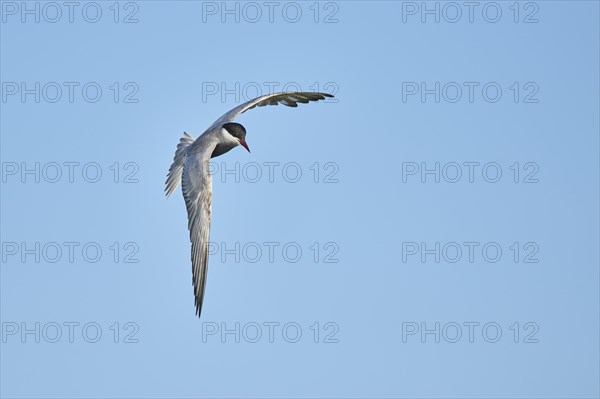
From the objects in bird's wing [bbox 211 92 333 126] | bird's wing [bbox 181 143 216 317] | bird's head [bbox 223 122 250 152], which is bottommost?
bird's wing [bbox 181 143 216 317]

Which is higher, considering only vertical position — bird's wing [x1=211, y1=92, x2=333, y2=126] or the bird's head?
bird's wing [x1=211, y1=92, x2=333, y2=126]

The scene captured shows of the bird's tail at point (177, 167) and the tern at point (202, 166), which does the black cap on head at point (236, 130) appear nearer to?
the tern at point (202, 166)

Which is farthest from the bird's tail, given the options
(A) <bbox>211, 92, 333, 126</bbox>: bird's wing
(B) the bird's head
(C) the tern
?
(B) the bird's head

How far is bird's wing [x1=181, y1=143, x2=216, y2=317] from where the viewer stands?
26.0 meters

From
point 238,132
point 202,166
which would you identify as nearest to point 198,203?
point 202,166

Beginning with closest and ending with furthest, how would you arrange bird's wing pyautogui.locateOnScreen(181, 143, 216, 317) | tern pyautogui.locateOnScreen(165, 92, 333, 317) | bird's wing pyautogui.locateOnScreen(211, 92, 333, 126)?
bird's wing pyautogui.locateOnScreen(181, 143, 216, 317)
tern pyautogui.locateOnScreen(165, 92, 333, 317)
bird's wing pyautogui.locateOnScreen(211, 92, 333, 126)

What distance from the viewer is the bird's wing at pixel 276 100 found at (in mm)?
30281

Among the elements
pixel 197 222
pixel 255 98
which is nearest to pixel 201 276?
pixel 197 222

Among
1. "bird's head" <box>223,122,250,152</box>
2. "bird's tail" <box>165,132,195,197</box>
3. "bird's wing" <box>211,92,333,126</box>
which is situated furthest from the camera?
"bird's wing" <box>211,92,333,126</box>

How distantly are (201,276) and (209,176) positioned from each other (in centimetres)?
265

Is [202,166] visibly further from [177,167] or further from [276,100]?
[276,100]

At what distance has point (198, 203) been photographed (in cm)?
2720

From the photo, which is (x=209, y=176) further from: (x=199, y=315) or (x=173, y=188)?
(x=199, y=315)

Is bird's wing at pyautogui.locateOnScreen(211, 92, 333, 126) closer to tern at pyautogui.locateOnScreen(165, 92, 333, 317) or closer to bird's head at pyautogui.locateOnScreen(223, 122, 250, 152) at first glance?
tern at pyautogui.locateOnScreen(165, 92, 333, 317)
